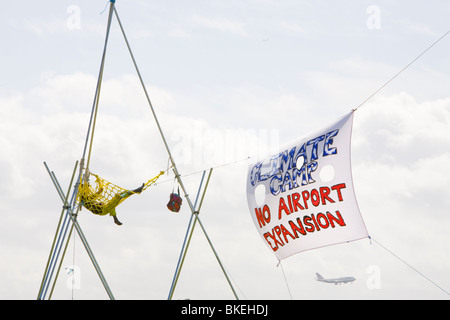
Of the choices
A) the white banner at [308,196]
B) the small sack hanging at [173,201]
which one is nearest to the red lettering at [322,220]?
the white banner at [308,196]

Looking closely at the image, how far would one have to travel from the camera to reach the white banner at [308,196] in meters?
18.9

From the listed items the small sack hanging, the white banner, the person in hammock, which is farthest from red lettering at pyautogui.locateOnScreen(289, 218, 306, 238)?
the person in hammock

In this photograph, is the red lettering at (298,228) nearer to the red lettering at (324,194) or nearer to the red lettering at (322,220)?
the red lettering at (322,220)

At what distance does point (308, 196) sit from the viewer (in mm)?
19734

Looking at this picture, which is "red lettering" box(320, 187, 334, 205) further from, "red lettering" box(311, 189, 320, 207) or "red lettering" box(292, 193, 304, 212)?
"red lettering" box(292, 193, 304, 212)

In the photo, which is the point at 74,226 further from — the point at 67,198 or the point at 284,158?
the point at 284,158

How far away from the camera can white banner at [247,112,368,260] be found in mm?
18875

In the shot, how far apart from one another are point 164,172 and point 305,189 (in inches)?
140

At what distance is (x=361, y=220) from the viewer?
18609 millimetres
